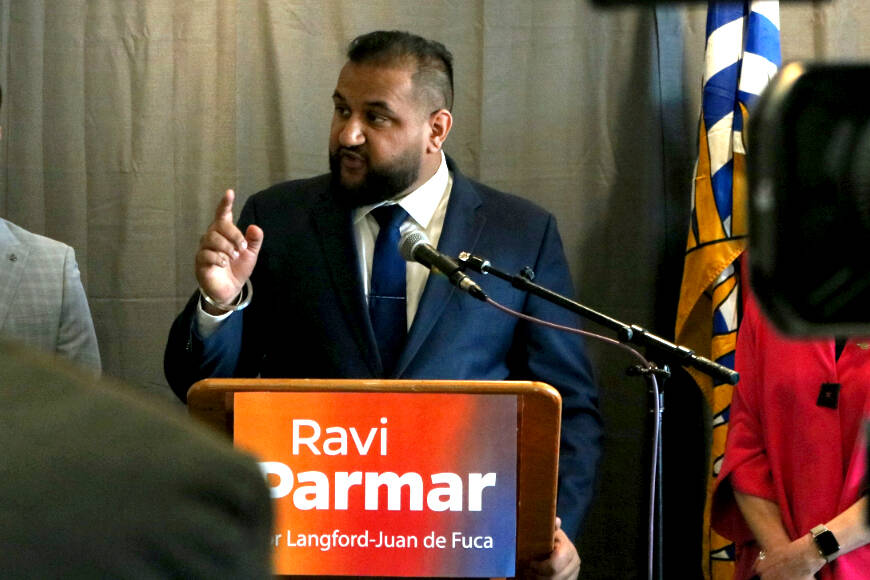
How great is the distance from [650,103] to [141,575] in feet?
9.80

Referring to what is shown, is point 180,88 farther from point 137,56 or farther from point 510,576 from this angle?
point 510,576

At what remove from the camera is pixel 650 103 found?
3250 millimetres

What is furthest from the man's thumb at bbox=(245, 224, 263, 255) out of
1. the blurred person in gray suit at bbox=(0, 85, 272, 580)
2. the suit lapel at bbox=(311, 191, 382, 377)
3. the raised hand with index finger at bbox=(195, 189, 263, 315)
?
the blurred person in gray suit at bbox=(0, 85, 272, 580)

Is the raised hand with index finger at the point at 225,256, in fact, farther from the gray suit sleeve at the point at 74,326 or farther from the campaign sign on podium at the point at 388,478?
the gray suit sleeve at the point at 74,326

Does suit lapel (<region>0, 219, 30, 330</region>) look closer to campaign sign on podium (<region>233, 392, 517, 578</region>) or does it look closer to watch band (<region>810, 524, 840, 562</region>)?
campaign sign on podium (<region>233, 392, 517, 578</region>)

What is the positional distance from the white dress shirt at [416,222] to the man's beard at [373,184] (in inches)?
0.9

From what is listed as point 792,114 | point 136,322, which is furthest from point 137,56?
point 792,114

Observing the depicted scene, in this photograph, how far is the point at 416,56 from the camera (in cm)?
269

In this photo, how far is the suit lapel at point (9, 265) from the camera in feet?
8.48

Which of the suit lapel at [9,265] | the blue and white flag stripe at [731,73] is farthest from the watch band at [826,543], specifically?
the suit lapel at [9,265]

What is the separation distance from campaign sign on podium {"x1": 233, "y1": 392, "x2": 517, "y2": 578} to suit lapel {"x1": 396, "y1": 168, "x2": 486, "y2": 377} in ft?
2.22

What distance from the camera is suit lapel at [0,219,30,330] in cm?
258

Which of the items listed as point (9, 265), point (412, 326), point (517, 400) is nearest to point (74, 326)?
point (9, 265)

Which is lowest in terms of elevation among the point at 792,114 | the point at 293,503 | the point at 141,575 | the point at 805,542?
the point at 805,542
